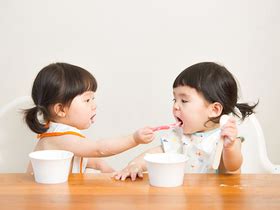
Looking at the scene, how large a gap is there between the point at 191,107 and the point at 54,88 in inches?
17.6

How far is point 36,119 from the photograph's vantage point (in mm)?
1493

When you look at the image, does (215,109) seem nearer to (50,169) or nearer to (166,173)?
(166,173)

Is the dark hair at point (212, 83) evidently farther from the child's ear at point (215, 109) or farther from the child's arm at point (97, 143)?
the child's arm at point (97, 143)

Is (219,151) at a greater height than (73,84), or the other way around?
(73,84)

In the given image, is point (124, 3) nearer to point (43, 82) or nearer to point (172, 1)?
point (172, 1)

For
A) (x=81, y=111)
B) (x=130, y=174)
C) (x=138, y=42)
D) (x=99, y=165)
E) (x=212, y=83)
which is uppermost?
(x=138, y=42)

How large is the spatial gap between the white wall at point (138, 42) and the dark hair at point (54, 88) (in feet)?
1.81

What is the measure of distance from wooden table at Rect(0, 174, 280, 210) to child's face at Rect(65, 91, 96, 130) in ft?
1.15

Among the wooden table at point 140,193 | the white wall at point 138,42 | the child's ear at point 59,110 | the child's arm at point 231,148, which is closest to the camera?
the wooden table at point 140,193

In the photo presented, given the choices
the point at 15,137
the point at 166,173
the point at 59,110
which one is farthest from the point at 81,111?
the point at 166,173

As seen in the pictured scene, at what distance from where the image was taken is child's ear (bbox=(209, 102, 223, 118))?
4.61 ft

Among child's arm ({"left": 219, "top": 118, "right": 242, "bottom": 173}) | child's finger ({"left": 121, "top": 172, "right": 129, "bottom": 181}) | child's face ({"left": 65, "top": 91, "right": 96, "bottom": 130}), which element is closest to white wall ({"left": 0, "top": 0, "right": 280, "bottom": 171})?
child's face ({"left": 65, "top": 91, "right": 96, "bottom": 130})

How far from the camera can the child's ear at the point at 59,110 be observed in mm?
1483

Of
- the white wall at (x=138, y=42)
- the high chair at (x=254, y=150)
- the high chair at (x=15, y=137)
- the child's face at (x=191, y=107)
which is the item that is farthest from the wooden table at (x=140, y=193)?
the white wall at (x=138, y=42)
